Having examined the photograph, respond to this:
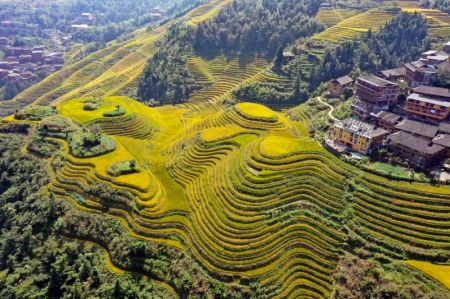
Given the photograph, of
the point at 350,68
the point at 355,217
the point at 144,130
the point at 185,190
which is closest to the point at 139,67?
the point at 144,130

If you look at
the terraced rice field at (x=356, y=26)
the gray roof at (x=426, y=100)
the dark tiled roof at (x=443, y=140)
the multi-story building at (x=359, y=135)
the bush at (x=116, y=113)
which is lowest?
the bush at (x=116, y=113)

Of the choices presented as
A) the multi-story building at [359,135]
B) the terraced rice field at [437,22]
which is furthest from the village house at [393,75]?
the terraced rice field at [437,22]

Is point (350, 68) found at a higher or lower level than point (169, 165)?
higher

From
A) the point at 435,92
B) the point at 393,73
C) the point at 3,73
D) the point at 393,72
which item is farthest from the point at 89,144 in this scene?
the point at 3,73

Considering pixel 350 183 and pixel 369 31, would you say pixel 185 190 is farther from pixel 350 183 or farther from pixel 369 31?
pixel 369 31

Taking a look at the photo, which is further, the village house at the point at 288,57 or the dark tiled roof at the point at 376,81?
the village house at the point at 288,57

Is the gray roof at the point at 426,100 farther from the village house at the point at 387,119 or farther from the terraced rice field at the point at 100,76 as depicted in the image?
the terraced rice field at the point at 100,76

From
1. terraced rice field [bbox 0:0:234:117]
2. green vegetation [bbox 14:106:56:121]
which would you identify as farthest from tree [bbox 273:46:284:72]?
green vegetation [bbox 14:106:56:121]
